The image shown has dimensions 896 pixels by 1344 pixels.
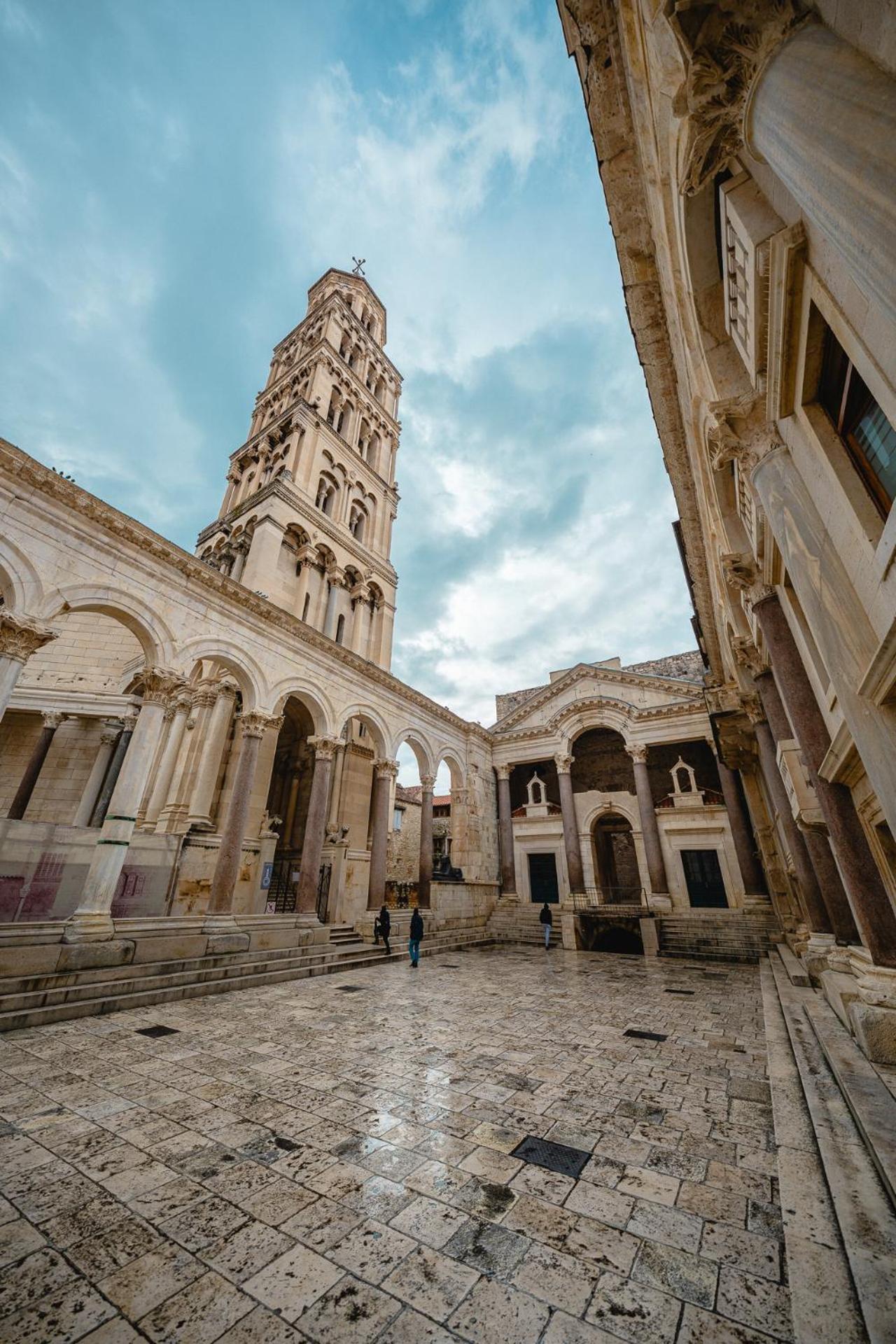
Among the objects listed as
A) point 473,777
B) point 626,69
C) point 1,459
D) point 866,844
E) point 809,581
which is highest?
point 626,69

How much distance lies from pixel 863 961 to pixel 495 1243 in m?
5.08

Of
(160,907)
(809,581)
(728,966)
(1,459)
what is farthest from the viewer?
(728,966)

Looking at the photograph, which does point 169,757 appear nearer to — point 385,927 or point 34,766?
point 34,766

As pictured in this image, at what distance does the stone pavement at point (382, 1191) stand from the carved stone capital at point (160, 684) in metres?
5.61

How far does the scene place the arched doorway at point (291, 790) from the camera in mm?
16734

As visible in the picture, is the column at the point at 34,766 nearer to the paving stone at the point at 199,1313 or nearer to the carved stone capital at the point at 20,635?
the carved stone capital at the point at 20,635

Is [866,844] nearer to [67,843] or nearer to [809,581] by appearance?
[809,581]

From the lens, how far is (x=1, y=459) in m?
8.16

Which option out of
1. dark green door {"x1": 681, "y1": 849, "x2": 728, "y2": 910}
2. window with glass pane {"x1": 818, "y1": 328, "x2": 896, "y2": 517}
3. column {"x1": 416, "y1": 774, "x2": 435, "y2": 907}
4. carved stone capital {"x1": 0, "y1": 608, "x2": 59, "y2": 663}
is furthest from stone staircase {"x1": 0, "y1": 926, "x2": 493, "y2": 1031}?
dark green door {"x1": 681, "y1": 849, "x2": 728, "y2": 910}

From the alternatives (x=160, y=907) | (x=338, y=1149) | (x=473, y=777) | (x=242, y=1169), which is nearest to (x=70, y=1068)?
(x=242, y=1169)

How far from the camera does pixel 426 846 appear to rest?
16281 millimetres

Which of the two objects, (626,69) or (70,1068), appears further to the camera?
(626,69)

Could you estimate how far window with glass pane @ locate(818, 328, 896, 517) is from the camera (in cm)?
358

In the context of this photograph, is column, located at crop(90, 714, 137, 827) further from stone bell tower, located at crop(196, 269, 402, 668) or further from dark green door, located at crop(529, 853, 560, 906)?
dark green door, located at crop(529, 853, 560, 906)
